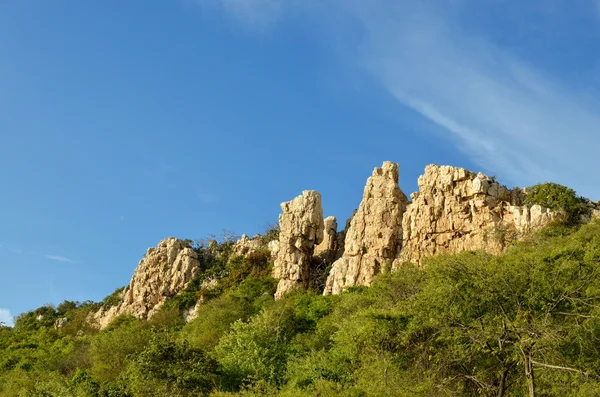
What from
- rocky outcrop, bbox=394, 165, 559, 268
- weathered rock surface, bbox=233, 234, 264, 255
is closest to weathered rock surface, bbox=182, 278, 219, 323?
weathered rock surface, bbox=233, 234, 264, 255

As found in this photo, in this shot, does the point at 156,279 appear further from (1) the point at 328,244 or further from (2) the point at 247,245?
(1) the point at 328,244

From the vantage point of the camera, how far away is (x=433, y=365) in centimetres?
2430

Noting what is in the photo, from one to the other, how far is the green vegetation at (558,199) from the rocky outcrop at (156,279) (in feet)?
103

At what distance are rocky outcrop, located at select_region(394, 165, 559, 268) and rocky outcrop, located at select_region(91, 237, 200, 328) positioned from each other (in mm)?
24072

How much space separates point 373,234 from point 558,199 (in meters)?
13.0

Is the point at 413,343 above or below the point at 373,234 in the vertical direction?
below

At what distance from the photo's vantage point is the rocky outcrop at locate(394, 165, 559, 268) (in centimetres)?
4816

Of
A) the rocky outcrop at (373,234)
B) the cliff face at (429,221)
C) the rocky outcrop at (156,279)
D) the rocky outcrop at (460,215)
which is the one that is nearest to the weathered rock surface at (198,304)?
the rocky outcrop at (156,279)

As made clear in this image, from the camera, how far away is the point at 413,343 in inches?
1009

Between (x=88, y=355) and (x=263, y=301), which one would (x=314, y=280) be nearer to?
(x=263, y=301)

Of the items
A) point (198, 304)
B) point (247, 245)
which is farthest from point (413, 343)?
point (247, 245)

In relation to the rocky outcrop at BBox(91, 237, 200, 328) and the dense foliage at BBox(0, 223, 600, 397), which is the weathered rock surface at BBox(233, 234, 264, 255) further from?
the dense foliage at BBox(0, 223, 600, 397)

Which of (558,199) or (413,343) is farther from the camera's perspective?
(558,199)

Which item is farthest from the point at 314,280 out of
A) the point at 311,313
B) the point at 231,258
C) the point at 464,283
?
the point at 464,283
